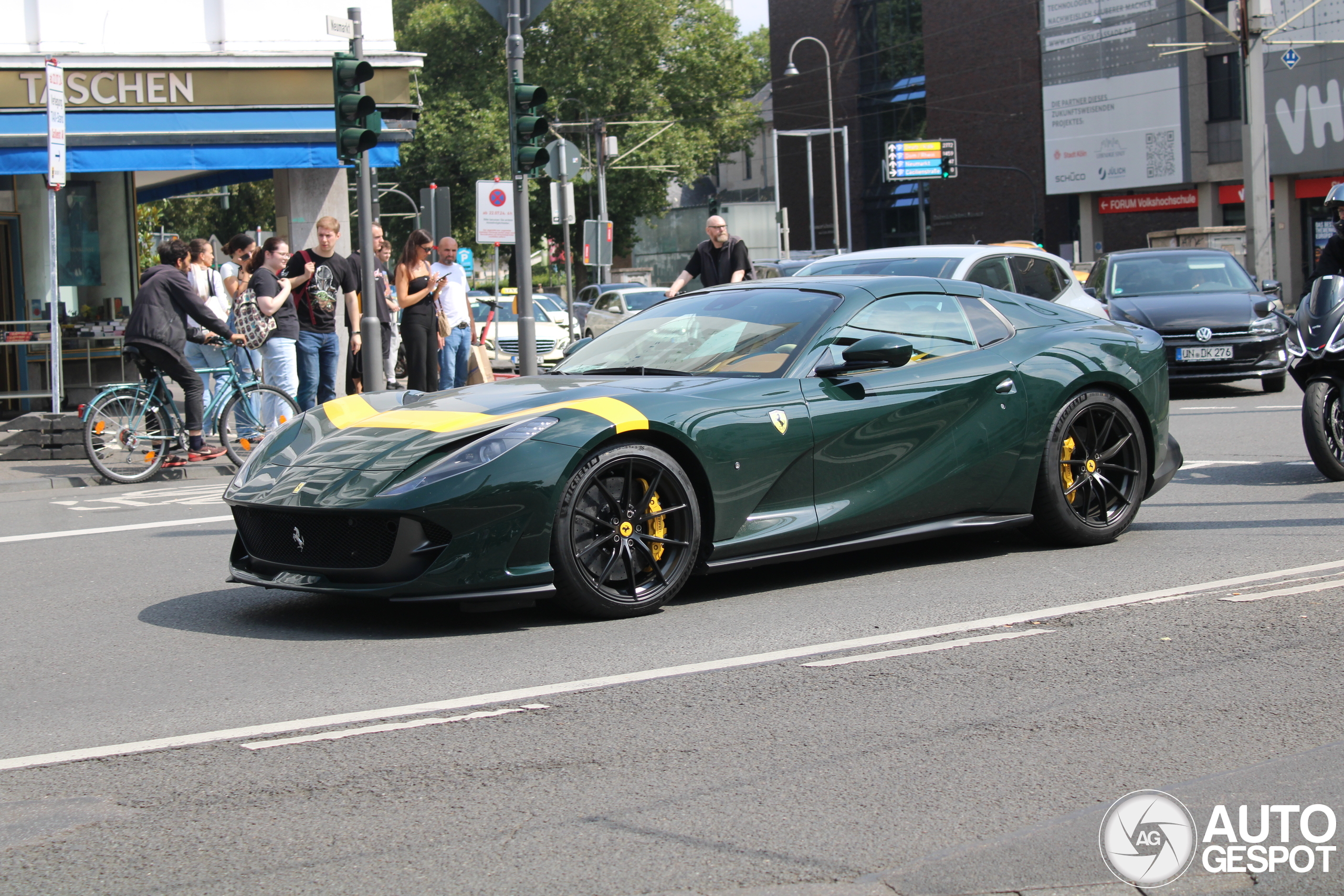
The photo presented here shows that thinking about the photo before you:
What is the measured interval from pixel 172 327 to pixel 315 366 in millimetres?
1329

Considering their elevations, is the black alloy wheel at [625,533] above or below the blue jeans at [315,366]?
below

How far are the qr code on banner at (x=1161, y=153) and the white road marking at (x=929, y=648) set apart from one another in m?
50.8

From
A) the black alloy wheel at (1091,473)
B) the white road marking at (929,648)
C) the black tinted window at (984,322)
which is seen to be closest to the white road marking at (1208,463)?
the black alloy wheel at (1091,473)

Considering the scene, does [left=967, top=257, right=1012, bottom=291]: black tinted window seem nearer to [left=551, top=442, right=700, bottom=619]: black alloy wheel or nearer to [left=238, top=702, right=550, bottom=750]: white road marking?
[left=551, top=442, right=700, bottom=619]: black alloy wheel

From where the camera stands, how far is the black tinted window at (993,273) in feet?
39.5

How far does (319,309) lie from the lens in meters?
12.9

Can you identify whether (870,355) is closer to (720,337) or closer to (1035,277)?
(720,337)

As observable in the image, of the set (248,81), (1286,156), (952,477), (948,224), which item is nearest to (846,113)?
(948,224)

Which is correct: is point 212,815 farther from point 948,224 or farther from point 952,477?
point 948,224

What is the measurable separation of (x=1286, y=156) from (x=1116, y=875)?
47.8 meters

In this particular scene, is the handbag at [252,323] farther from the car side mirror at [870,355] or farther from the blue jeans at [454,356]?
the car side mirror at [870,355]

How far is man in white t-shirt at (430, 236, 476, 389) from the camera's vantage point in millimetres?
14453

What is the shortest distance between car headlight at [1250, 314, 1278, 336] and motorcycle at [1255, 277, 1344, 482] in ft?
23.1

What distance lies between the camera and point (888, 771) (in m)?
3.92
